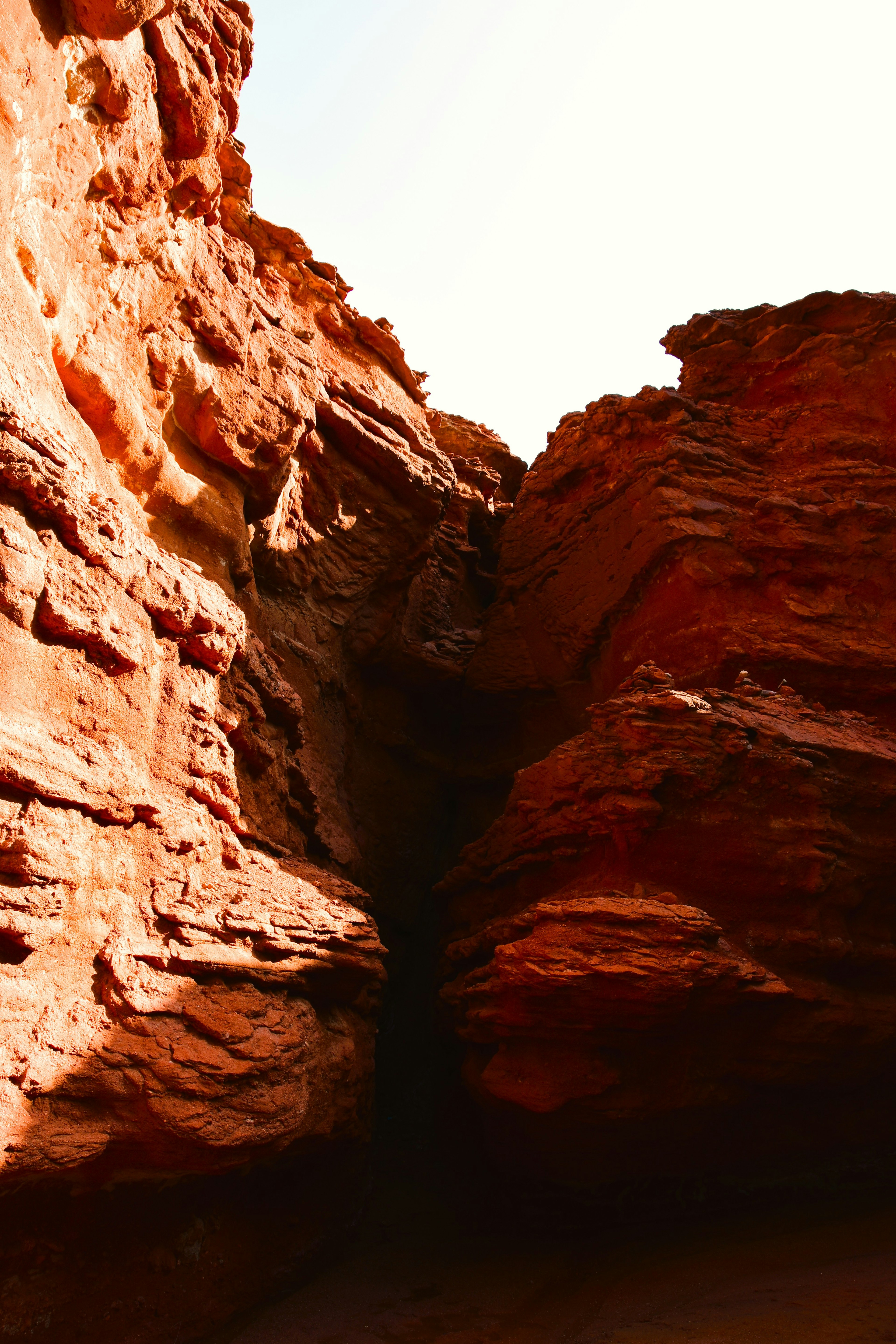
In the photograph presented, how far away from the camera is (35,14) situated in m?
5.98

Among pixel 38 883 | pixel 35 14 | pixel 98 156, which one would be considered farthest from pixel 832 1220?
pixel 35 14

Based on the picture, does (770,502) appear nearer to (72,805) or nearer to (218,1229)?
(72,805)

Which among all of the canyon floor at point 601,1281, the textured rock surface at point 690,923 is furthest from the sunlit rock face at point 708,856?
the canyon floor at point 601,1281

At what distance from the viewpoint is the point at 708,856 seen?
801 cm

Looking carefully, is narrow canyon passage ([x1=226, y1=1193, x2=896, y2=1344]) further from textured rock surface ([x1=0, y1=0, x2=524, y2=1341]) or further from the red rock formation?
the red rock formation

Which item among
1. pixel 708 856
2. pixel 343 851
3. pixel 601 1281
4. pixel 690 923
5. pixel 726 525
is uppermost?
pixel 726 525

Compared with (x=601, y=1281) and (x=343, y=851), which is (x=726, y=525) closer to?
(x=343, y=851)

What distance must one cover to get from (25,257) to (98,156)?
135 cm

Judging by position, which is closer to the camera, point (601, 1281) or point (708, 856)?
point (601, 1281)

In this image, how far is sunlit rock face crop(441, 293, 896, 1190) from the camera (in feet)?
23.9

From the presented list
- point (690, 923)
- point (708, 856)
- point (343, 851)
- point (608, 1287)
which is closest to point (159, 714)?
point (343, 851)

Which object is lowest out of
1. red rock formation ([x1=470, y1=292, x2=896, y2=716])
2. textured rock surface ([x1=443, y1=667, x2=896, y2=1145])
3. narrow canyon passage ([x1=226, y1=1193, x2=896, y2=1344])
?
narrow canyon passage ([x1=226, y1=1193, x2=896, y2=1344])

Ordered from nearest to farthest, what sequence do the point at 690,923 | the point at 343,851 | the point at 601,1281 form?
the point at 690,923, the point at 601,1281, the point at 343,851

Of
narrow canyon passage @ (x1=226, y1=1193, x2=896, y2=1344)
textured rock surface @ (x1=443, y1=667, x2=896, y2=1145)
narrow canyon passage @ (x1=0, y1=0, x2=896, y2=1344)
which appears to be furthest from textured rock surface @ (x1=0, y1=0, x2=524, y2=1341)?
textured rock surface @ (x1=443, y1=667, x2=896, y2=1145)
